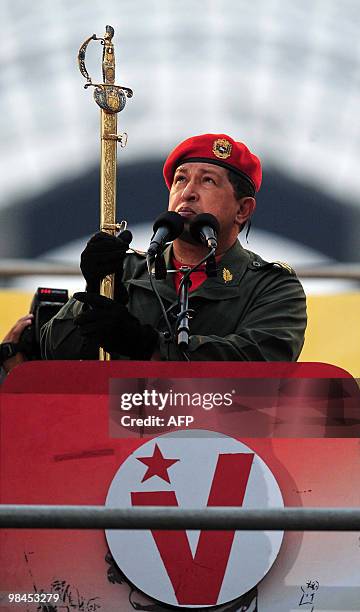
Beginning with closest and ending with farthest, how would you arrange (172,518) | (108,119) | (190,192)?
(172,518) < (108,119) < (190,192)

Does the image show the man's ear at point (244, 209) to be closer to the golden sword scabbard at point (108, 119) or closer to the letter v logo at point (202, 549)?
the golden sword scabbard at point (108, 119)

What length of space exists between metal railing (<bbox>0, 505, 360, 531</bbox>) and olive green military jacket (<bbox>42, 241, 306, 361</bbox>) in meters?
0.71

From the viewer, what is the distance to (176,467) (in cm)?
231

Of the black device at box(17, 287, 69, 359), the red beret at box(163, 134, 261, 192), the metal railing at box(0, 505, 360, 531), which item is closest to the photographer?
the metal railing at box(0, 505, 360, 531)

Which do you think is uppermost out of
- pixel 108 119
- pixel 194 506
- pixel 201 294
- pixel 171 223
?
pixel 108 119

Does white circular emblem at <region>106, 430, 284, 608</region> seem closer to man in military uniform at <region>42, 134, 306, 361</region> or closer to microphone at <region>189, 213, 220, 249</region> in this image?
man in military uniform at <region>42, 134, 306, 361</region>

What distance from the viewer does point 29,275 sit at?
449 cm

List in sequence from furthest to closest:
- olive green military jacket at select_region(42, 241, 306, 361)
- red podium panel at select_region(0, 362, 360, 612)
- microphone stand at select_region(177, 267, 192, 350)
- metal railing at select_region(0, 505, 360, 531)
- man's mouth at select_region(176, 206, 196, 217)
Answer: man's mouth at select_region(176, 206, 196, 217) → olive green military jacket at select_region(42, 241, 306, 361) → microphone stand at select_region(177, 267, 192, 350) → red podium panel at select_region(0, 362, 360, 612) → metal railing at select_region(0, 505, 360, 531)

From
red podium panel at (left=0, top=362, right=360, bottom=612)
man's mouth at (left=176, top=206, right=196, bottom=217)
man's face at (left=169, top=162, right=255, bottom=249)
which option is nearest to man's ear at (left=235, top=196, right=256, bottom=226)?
man's face at (left=169, top=162, right=255, bottom=249)

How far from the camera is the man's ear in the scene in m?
3.31

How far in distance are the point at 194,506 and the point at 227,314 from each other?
78cm

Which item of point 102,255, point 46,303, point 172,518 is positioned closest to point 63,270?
point 46,303

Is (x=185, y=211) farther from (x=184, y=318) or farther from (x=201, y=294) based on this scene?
(x=184, y=318)

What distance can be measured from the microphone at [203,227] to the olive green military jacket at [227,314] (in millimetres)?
176
